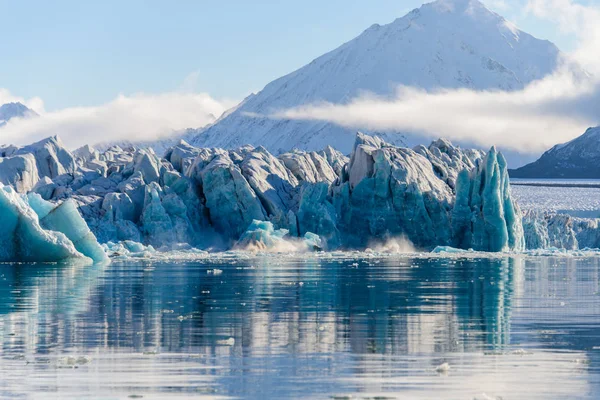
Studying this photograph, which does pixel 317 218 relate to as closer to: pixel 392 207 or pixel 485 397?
pixel 392 207

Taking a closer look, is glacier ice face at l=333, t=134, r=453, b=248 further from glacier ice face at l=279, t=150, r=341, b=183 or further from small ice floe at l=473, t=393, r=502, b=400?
small ice floe at l=473, t=393, r=502, b=400

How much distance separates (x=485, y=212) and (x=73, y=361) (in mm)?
42011

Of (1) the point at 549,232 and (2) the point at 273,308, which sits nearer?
(2) the point at 273,308

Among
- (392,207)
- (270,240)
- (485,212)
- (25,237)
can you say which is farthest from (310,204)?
(25,237)

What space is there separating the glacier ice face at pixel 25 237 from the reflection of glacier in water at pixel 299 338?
8.60 meters

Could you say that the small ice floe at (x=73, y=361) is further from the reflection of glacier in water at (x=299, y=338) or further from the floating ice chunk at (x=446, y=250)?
the floating ice chunk at (x=446, y=250)

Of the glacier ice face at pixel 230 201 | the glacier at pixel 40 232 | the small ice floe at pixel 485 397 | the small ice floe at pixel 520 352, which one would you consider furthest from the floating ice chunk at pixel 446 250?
the small ice floe at pixel 485 397

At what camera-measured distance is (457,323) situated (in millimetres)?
16578

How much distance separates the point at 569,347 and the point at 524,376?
248cm

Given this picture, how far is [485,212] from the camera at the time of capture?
52.6m

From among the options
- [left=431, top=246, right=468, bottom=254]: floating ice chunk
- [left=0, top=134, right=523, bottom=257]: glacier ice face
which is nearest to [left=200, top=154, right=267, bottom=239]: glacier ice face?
[left=0, top=134, right=523, bottom=257]: glacier ice face

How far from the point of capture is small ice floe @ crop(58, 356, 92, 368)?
40.4ft

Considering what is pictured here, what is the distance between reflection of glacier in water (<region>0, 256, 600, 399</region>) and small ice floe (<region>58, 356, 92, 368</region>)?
22 millimetres

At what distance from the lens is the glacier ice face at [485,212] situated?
2072 inches
